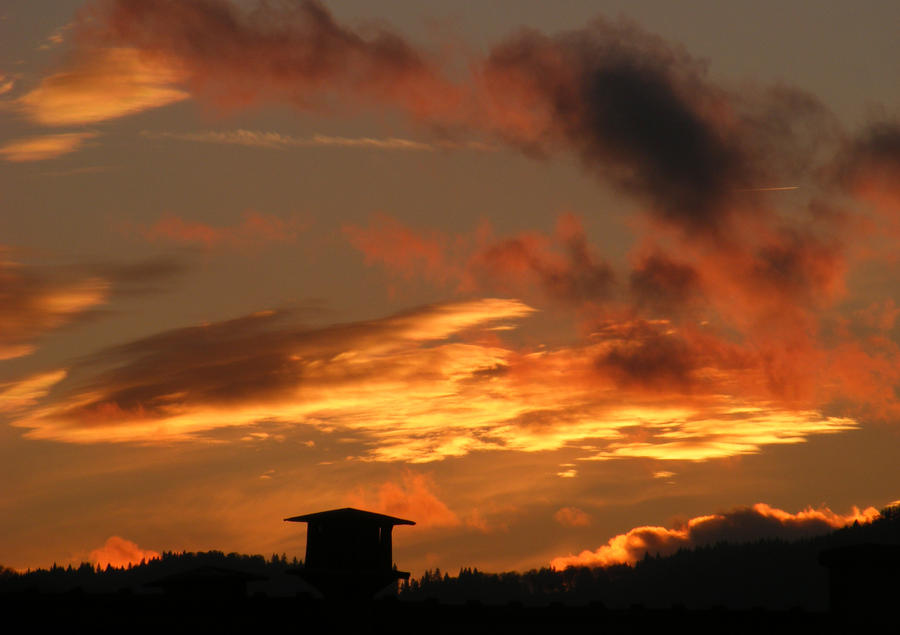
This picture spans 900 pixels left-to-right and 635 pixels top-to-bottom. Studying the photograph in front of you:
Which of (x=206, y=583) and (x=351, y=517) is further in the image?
(x=351, y=517)

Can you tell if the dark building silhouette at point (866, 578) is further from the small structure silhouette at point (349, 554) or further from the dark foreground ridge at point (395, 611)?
the small structure silhouette at point (349, 554)

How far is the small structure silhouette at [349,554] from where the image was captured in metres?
44.5

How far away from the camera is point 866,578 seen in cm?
4291

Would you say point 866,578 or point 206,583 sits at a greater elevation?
point 206,583

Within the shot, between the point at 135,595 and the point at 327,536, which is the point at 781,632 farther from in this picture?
the point at 135,595

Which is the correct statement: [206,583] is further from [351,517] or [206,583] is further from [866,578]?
[866,578]

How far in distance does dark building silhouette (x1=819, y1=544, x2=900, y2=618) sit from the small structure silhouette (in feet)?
60.6

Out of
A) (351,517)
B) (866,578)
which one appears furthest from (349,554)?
(866,578)

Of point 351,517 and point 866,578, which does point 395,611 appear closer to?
point 351,517

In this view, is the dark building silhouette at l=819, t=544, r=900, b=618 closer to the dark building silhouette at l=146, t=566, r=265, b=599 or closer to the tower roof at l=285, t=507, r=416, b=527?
the tower roof at l=285, t=507, r=416, b=527

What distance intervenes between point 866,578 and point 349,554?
2165 centimetres

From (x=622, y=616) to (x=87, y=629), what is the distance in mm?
19504

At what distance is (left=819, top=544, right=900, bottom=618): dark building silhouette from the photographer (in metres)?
42.3

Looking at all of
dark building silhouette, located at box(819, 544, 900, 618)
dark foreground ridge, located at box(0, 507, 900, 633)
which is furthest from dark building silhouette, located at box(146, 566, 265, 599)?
dark building silhouette, located at box(819, 544, 900, 618)
